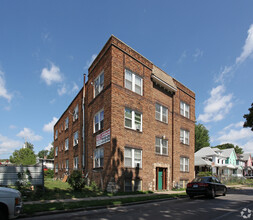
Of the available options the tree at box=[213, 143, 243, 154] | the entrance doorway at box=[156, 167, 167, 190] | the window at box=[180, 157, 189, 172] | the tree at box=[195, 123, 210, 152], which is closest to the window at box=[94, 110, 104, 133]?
the entrance doorway at box=[156, 167, 167, 190]

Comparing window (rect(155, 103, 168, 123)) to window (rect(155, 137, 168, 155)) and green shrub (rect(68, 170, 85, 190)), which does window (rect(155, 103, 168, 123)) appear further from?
green shrub (rect(68, 170, 85, 190))

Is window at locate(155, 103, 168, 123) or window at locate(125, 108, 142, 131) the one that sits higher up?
window at locate(155, 103, 168, 123)

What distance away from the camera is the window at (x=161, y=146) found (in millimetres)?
19672

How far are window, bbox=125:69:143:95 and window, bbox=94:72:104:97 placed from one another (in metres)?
2.15

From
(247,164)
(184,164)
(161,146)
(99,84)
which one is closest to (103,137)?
(99,84)

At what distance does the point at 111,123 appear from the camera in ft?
52.1

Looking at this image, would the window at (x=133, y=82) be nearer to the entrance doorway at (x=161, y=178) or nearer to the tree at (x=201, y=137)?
the entrance doorway at (x=161, y=178)

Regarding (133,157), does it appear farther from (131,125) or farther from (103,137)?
(103,137)

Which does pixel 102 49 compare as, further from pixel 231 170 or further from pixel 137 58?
pixel 231 170

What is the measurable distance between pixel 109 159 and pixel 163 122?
7135 millimetres

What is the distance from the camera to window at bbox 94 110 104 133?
17.9 meters

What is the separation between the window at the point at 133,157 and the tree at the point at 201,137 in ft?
170

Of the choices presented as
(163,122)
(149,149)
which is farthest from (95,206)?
(163,122)

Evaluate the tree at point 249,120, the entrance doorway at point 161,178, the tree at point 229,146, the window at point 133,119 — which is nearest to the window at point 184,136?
the entrance doorway at point 161,178
